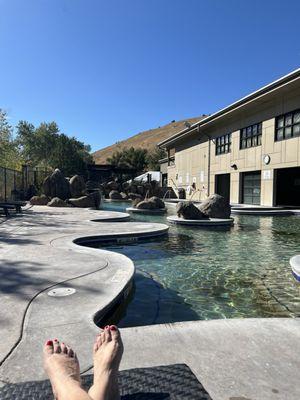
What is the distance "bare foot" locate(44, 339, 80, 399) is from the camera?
1933mm

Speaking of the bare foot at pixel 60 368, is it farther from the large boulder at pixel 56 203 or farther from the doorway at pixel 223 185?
the doorway at pixel 223 185

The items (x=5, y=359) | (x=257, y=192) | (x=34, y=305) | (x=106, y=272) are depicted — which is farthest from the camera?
(x=257, y=192)

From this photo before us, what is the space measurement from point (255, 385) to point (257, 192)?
23.4 m

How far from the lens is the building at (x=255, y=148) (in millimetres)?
20750

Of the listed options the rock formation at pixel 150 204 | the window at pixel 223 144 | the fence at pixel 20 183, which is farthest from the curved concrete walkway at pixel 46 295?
the window at pixel 223 144

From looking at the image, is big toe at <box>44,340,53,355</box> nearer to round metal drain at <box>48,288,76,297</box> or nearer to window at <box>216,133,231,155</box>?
round metal drain at <box>48,288,76,297</box>

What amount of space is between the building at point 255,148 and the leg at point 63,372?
62.4ft

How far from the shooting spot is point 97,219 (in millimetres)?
13500

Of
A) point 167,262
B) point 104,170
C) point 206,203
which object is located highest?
point 104,170

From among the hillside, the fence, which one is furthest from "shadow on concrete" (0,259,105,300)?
the hillside

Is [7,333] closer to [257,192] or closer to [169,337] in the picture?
[169,337]

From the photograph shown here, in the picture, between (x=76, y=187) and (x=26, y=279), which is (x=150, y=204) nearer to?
(x=76, y=187)

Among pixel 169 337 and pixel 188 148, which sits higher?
pixel 188 148

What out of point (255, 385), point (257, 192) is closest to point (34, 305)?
point (255, 385)
